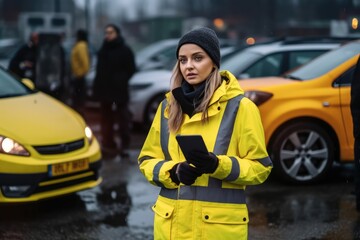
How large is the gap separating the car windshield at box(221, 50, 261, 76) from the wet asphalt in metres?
2.22

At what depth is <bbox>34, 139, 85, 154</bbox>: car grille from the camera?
6304 millimetres

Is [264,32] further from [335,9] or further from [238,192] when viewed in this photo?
[238,192]

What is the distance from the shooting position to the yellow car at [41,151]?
20.1 ft

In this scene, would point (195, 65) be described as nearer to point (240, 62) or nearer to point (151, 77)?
point (240, 62)

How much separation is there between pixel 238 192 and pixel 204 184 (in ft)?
0.55

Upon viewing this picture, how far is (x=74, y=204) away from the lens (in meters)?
6.85

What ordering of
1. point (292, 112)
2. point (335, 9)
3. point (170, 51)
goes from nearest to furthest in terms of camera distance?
1. point (292, 112)
2. point (170, 51)
3. point (335, 9)

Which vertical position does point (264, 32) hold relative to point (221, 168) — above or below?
below

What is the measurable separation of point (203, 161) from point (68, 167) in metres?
3.73

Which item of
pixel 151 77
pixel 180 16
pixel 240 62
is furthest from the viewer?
pixel 180 16

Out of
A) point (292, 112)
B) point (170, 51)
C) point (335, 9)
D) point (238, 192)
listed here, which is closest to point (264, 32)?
point (335, 9)

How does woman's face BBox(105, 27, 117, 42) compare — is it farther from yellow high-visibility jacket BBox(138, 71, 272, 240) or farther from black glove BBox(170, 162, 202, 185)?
black glove BBox(170, 162, 202, 185)

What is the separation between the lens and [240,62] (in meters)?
9.77

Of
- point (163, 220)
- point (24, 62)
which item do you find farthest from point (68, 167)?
point (24, 62)
